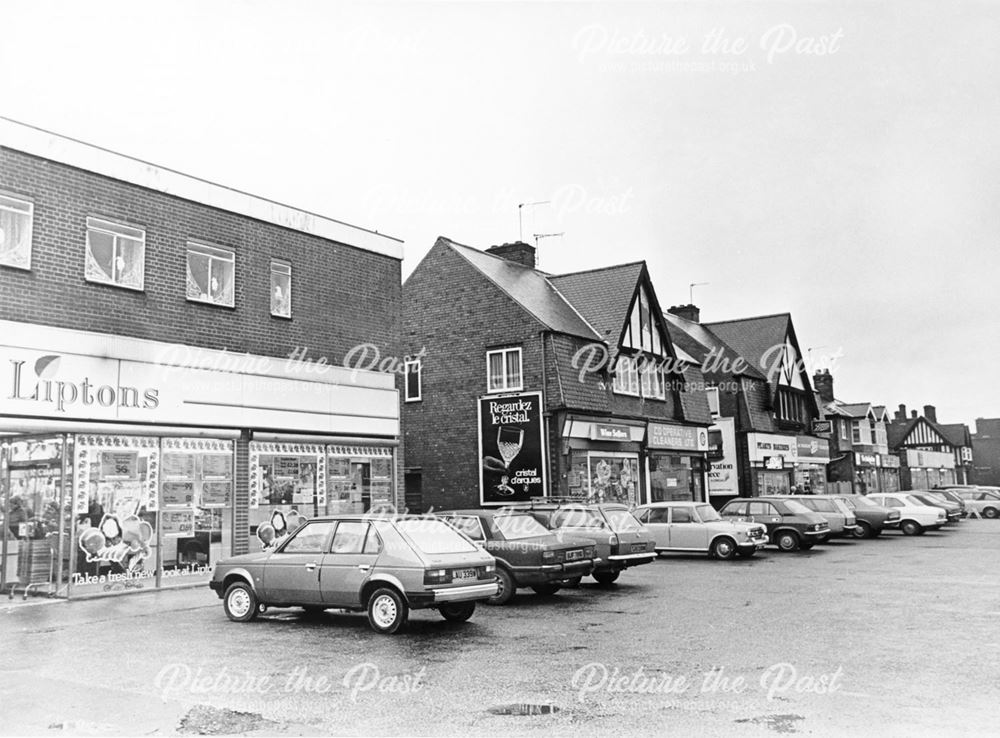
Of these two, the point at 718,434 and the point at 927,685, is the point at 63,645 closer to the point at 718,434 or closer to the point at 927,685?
the point at 927,685

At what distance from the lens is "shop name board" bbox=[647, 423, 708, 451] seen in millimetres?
31294

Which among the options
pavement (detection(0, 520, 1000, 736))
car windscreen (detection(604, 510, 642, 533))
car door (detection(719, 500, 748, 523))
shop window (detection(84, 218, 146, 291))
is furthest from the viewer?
car door (detection(719, 500, 748, 523))

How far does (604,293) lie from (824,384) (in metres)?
30.7

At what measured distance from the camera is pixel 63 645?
10375 millimetres

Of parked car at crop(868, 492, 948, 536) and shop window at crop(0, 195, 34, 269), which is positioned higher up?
shop window at crop(0, 195, 34, 269)

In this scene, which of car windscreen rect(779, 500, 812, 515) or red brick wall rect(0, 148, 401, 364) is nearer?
red brick wall rect(0, 148, 401, 364)

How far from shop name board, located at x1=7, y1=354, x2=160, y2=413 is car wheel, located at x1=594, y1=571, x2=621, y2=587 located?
29.2ft

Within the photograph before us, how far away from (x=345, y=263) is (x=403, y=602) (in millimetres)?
11571

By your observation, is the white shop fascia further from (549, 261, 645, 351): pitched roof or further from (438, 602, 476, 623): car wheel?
(549, 261, 645, 351): pitched roof

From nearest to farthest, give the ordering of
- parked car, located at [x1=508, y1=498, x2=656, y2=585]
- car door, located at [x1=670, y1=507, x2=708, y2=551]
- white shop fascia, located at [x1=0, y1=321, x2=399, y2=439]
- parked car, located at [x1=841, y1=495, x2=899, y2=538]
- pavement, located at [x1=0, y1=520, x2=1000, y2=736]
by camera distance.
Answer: pavement, located at [x1=0, y1=520, x2=1000, y2=736], white shop fascia, located at [x1=0, y1=321, x2=399, y2=439], parked car, located at [x1=508, y1=498, x2=656, y2=585], car door, located at [x1=670, y1=507, x2=708, y2=551], parked car, located at [x1=841, y1=495, x2=899, y2=538]

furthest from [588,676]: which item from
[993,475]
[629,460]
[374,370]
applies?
[993,475]

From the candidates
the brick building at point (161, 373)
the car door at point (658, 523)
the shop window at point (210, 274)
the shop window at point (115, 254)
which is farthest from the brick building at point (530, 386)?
the shop window at point (115, 254)

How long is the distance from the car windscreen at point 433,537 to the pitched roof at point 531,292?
50.8ft

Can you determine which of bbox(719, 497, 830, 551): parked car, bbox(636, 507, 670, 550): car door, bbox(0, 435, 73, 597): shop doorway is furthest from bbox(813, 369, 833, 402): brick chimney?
bbox(0, 435, 73, 597): shop doorway
